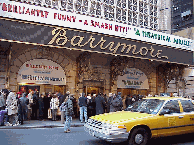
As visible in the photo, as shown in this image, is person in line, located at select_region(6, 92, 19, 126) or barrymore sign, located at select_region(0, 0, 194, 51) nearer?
person in line, located at select_region(6, 92, 19, 126)

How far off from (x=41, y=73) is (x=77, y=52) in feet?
10.7

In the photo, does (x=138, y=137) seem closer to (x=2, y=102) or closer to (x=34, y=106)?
(x=2, y=102)

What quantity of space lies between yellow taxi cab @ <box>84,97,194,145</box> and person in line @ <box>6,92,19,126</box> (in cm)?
563

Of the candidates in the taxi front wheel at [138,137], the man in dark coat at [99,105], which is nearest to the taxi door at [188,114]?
the taxi front wheel at [138,137]

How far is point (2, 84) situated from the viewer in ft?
49.4

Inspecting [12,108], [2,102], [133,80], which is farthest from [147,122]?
[133,80]

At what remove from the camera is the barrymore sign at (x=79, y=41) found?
503 inches

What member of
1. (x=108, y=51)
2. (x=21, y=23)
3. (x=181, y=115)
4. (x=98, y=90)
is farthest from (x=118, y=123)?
(x=98, y=90)


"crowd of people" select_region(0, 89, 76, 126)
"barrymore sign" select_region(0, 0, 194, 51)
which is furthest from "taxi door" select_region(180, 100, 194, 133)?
"barrymore sign" select_region(0, 0, 194, 51)

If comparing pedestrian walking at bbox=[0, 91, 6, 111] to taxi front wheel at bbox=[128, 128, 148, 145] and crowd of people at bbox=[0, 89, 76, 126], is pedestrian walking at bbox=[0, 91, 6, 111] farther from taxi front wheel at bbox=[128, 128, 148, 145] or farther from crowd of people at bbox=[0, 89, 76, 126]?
taxi front wheel at bbox=[128, 128, 148, 145]

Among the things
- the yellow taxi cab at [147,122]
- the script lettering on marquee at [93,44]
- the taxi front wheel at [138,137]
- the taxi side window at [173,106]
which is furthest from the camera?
the script lettering on marquee at [93,44]

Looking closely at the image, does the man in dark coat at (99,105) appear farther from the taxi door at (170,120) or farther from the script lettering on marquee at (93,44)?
the taxi door at (170,120)

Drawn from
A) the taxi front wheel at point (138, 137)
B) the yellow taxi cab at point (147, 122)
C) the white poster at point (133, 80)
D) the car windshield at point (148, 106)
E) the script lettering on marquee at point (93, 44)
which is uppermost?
the script lettering on marquee at point (93, 44)

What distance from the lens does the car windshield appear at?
797cm
